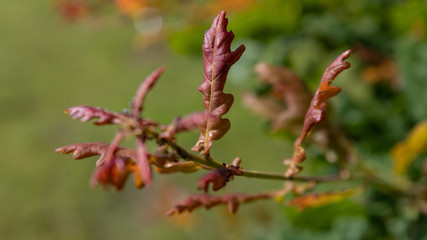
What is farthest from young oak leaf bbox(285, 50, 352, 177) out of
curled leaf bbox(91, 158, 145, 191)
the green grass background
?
the green grass background

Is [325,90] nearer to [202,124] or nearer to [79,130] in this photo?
[202,124]

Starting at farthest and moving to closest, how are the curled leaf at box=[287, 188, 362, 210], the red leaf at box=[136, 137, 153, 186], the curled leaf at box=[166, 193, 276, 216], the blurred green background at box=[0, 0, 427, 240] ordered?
the blurred green background at box=[0, 0, 427, 240] → the curled leaf at box=[287, 188, 362, 210] → the curled leaf at box=[166, 193, 276, 216] → the red leaf at box=[136, 137, 153, 186]

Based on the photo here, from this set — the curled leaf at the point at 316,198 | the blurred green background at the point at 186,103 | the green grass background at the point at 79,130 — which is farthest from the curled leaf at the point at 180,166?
the green grass background at the point at 79,130

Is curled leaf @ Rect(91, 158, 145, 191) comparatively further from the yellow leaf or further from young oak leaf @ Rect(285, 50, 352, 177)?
the yellow leaf

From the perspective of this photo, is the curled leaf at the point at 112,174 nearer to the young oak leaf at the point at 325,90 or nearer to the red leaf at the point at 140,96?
the red leaf at the point at 140,96

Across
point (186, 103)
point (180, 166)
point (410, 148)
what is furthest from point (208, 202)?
point (186, 103)

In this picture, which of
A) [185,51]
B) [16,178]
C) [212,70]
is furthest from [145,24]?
[16,178]
